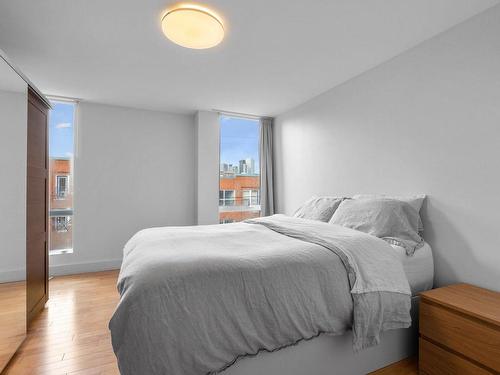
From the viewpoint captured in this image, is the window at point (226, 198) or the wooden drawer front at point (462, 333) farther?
the window at point (226, 198)

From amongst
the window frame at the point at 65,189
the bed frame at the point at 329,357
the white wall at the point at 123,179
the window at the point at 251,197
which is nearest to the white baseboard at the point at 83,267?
the white wall at the point at 123,179

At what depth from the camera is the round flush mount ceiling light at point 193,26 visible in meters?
1.83

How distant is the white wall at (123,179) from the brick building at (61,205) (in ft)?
0.44

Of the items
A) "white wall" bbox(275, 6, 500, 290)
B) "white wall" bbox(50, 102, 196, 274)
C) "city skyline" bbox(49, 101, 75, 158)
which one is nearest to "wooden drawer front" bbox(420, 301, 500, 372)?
"white wall" bbox(275, 6, 500, 290)

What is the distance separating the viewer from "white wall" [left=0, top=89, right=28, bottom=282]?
→ 5.72 feet

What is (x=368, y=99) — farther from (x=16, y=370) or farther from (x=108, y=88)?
(x=16, y=370)

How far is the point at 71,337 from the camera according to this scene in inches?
81.0

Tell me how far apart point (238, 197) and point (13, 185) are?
3.12 m

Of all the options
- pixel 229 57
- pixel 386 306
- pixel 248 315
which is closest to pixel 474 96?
pixel 386 306

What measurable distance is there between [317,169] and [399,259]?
75.7 inches

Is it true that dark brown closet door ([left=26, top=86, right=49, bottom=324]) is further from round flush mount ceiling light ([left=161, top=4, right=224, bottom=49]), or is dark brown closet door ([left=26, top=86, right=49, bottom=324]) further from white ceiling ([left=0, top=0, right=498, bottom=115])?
round flush mount ceiling light ([left=161, top=4, right=224, bottom=49])

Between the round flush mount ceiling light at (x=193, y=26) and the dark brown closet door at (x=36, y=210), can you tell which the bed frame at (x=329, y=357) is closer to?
the dark brown closet door at (x=36, y=210)

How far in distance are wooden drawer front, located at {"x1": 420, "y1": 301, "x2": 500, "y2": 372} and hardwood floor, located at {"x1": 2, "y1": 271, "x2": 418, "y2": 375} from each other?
33cm

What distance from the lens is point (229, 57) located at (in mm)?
2486
